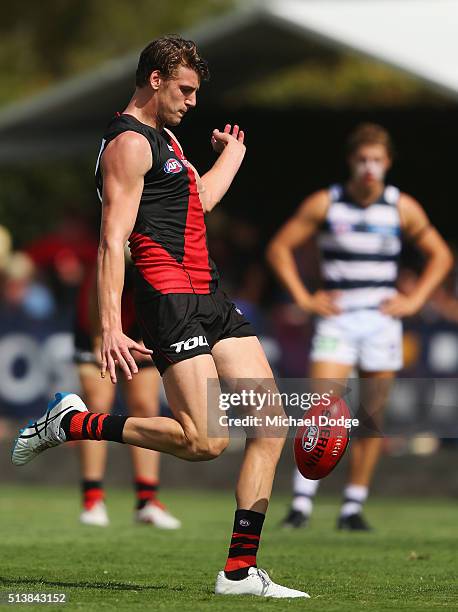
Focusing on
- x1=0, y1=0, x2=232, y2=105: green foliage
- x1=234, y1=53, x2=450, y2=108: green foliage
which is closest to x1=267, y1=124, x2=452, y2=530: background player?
x1=234, y1=53, x2=450, y2=108: green foliage

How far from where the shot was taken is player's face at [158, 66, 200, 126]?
23.1 ft

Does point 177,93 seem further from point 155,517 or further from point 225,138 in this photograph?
point 155,517

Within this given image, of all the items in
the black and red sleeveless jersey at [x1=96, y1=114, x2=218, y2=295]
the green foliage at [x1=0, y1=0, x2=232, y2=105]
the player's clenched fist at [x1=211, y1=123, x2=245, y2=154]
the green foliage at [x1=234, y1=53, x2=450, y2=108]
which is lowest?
the black and red sleeveless jersey at [x1=96, y1=114, x2=218, y2=295]

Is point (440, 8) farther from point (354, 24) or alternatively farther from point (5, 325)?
point (5, 325)

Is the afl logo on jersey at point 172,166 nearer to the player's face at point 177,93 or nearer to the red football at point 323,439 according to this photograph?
the player's face at point 177,93

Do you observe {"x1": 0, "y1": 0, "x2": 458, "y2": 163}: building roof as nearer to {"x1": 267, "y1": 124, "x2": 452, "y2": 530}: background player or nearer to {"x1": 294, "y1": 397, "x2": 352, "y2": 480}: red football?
{"x1": 267, "y1": 124, "x2": 452, "y2": 530}: background player

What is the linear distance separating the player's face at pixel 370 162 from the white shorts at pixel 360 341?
92 centimetres

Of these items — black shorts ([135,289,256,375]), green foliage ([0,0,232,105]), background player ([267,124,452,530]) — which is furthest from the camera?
green foliage ([0,0,232,105])

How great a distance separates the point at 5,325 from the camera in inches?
609

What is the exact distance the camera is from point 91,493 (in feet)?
35.3

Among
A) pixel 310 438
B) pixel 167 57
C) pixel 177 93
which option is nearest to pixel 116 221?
pixel 177 93

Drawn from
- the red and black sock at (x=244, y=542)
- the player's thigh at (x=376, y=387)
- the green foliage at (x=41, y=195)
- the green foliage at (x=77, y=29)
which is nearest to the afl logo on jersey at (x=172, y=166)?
the red and black sock at (x=244, y=542)

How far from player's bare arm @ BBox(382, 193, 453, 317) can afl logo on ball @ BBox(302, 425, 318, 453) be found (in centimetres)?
412

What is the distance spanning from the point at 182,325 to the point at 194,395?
0.31m
